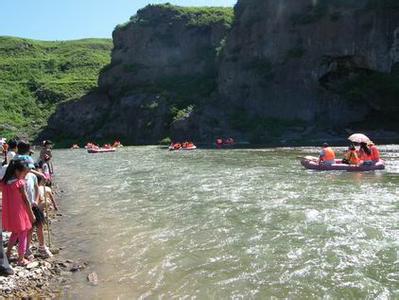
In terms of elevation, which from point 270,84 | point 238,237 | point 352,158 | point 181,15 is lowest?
point 238,237

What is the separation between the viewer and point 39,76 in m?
111

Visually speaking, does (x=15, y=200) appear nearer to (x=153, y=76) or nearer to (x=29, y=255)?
(x=29, y=255)

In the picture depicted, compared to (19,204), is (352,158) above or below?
below

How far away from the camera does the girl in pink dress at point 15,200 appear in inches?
373

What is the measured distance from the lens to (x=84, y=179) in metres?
26.7

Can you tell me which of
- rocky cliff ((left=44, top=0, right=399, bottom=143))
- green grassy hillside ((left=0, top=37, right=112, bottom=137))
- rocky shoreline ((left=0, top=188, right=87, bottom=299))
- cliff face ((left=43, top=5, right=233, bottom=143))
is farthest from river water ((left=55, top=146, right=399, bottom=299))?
green grassy hillside ((left=0, top=37, right=112, bottom=137))

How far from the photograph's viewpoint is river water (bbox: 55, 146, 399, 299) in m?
9.09

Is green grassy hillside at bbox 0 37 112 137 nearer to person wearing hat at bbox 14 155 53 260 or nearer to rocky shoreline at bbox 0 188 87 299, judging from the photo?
person wearing hat at bbox 14 155 53 260

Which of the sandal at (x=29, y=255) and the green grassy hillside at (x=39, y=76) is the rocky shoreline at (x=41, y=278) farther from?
the green grassy hillside at (x=39, y=76)

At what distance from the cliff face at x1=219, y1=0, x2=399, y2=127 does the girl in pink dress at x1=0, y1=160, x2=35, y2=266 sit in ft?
153

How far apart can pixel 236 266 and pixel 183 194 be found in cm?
920

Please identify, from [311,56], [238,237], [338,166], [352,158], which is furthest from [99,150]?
[238,237]

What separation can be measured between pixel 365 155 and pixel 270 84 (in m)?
33.2

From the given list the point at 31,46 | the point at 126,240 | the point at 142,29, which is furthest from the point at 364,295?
the point at 31,46
